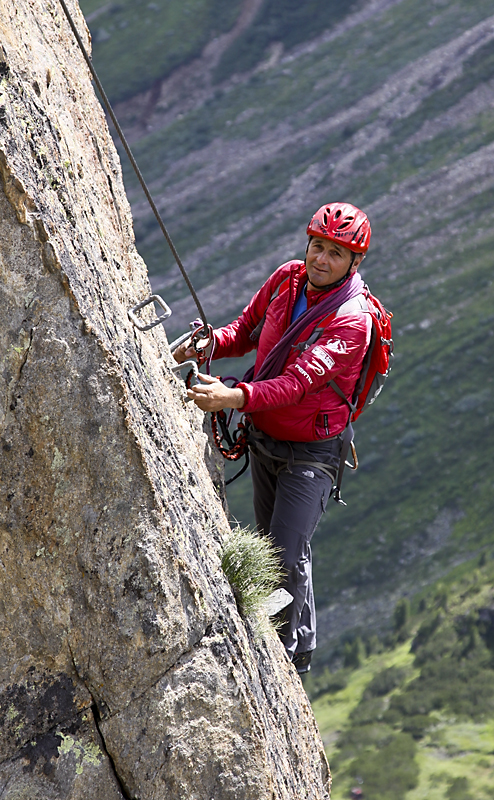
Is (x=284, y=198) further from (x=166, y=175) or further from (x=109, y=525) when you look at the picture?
(x=109, y=525)

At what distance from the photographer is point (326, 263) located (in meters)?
6.61

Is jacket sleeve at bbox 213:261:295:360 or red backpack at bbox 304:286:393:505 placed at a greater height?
jacket sleeve at bbox 213:261:295:360

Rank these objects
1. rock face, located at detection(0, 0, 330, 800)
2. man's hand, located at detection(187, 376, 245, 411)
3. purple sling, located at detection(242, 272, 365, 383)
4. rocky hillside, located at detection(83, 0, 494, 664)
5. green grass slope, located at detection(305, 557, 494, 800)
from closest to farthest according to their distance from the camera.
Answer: rock face, located at detection(0, 0, 330, 800) → man's hand, located at detection(187, 376, 245, 411) → purple sling, located at detection(242, 272, 365, 383) → green grass slope, located at detection(305, 557, 494, 800) → rocky hillside, located at detection(83, 0, 494, 664)

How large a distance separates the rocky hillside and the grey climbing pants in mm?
60081

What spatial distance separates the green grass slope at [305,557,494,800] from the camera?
2648 inches

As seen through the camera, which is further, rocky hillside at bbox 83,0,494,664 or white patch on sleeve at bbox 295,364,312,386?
rocky hillside at bbox 83,0,494,664

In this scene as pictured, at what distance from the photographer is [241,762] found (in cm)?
575

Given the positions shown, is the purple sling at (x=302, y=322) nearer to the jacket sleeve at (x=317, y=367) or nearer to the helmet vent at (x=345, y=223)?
the jacket sleeve at (x=317, y=367)

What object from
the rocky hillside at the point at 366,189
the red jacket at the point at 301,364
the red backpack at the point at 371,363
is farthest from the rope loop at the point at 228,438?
the rocky hillside at the point at 366,189

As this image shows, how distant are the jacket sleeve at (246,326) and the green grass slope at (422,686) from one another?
62909 mm

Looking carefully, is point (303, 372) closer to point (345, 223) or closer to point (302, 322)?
point (302, 322)

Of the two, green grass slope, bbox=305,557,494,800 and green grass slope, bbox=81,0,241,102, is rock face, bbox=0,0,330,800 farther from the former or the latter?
green grass slope, bbox=81,0,241,102

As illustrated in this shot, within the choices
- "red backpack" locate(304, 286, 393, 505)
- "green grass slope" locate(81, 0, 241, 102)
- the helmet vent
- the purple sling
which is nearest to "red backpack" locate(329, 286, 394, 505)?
"red backpack" locate(304, 286, 393, 505)

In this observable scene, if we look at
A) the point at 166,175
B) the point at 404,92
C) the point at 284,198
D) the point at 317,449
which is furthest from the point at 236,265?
the point at 317,449
